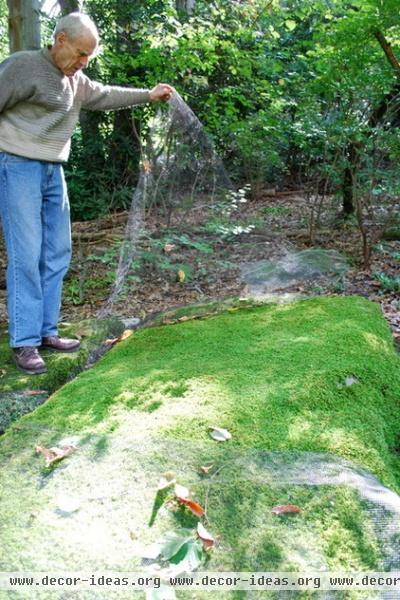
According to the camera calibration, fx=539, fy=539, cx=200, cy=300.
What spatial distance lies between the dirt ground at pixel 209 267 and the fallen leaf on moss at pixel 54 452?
1.91 m

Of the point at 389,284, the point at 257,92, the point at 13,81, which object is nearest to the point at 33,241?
the point at 13,81

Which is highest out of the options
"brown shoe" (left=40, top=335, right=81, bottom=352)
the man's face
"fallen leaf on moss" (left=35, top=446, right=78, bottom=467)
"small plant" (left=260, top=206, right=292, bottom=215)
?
the man's face

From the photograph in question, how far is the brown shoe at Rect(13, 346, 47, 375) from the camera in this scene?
2.65 meters

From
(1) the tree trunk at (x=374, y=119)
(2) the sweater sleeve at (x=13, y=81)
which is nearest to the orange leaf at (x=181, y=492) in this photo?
(2) the sweater sleeve at (x=13, y=81)

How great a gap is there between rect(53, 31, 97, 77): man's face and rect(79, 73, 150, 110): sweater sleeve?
241 mm

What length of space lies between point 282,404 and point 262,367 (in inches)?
13.8

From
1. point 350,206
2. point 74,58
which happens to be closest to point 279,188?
point 350,206

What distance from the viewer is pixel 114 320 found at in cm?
347

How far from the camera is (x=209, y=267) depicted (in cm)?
389

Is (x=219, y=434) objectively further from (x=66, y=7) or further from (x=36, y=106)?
(x=66, y=7)

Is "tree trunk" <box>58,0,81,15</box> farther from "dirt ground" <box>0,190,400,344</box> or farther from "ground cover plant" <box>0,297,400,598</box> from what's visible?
"ground cover plant" <box>0,297,400,598</box>

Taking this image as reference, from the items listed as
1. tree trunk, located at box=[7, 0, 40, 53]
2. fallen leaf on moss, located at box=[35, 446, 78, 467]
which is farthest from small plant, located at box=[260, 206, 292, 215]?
fallen leaf on moss, located at box=[35, 446, 78, 467]

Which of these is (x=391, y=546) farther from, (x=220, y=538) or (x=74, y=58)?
(x=74, y=58)

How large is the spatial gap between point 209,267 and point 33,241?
1.54 meters
